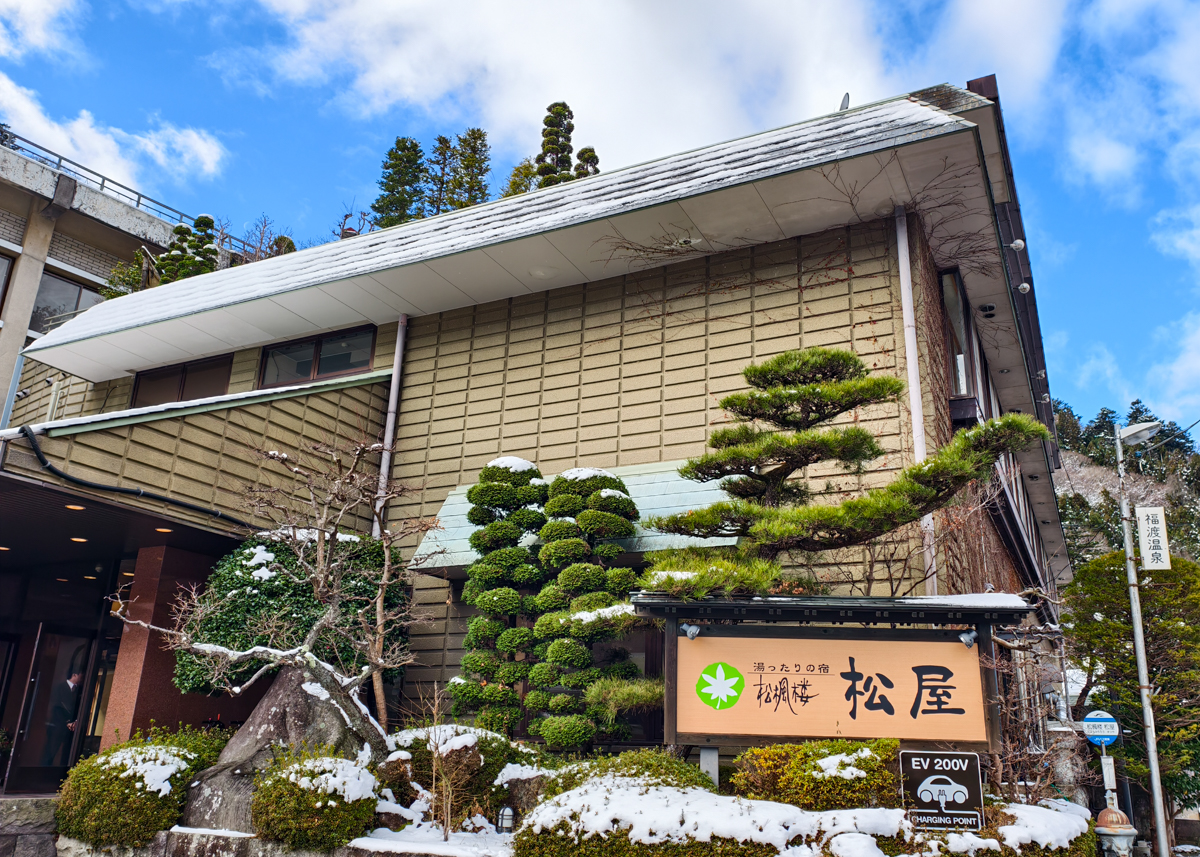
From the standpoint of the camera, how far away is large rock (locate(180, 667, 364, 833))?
6797mm

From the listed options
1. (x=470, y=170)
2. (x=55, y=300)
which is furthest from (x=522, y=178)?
(x=55, y=300)

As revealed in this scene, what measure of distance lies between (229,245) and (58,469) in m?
24.2

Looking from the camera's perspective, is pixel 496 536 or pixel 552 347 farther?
pixel 552 347

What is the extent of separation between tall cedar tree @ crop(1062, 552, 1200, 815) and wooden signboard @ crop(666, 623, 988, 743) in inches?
173

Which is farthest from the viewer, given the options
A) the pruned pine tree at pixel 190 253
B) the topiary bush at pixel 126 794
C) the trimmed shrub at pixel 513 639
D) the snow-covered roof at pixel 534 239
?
the pruned pine tree at pixel 190 253

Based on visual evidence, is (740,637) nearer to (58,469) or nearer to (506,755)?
(506,755)

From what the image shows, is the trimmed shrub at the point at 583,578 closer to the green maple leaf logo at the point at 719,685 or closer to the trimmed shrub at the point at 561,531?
the trimmed shrub at the point at 561,531

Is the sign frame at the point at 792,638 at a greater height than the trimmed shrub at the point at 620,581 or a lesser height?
lesser

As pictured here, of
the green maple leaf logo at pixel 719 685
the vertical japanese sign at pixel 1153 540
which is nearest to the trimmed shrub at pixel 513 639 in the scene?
the green maple leaf logo at pixel 719 685

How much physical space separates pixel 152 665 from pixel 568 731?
5124mm

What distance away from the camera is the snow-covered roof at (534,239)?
27.8 feet

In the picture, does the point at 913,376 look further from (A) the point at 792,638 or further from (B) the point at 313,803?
(B) the point at 313,803

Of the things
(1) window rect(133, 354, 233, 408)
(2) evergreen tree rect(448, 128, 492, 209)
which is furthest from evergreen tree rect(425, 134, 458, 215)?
(1) window rect(133, 354, 233, 408)

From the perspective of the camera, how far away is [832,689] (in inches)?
241
